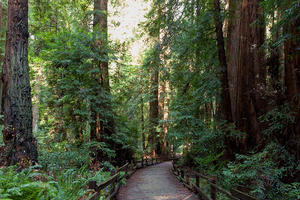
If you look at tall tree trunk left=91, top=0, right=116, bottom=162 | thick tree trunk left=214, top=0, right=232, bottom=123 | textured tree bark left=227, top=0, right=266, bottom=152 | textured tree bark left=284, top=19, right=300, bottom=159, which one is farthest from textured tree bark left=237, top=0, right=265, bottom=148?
tall tree trunk left=91, top=0, right=116, bottom=162

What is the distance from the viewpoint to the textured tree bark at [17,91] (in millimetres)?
6336

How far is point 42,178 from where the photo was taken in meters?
5.55

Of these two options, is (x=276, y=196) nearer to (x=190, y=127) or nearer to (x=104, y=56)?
(x=190, y=127)

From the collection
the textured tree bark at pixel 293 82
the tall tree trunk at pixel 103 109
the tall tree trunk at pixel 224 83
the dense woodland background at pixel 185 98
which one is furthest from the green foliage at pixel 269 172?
the tall tree trunk at pixel 103 109

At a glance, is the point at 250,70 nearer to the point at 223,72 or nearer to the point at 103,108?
the point at 223,72

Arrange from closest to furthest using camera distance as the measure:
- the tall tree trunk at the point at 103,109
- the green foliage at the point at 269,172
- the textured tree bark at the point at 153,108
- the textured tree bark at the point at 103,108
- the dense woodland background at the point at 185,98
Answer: the green foliage at the point at 269,172 → the dense woodland background at the point at 185,98 → the tall tree trunk at the point at 103,109 → the textured tree bark at the point at 103,108 → the textured tree bark at the point at 153,108

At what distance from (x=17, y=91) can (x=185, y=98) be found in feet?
28.1

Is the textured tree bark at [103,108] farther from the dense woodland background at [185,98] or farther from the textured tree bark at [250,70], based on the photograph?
the textured tree bark at [250,70]

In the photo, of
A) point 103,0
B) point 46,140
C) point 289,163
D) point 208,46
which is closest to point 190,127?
point 208,46

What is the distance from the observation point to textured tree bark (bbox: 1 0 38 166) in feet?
20.8

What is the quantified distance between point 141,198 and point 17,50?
235 inches

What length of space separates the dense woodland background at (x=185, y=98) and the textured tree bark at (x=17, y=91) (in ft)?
0.09

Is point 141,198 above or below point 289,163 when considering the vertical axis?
below

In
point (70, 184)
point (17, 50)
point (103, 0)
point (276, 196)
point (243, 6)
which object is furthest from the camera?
point (103, 0)
